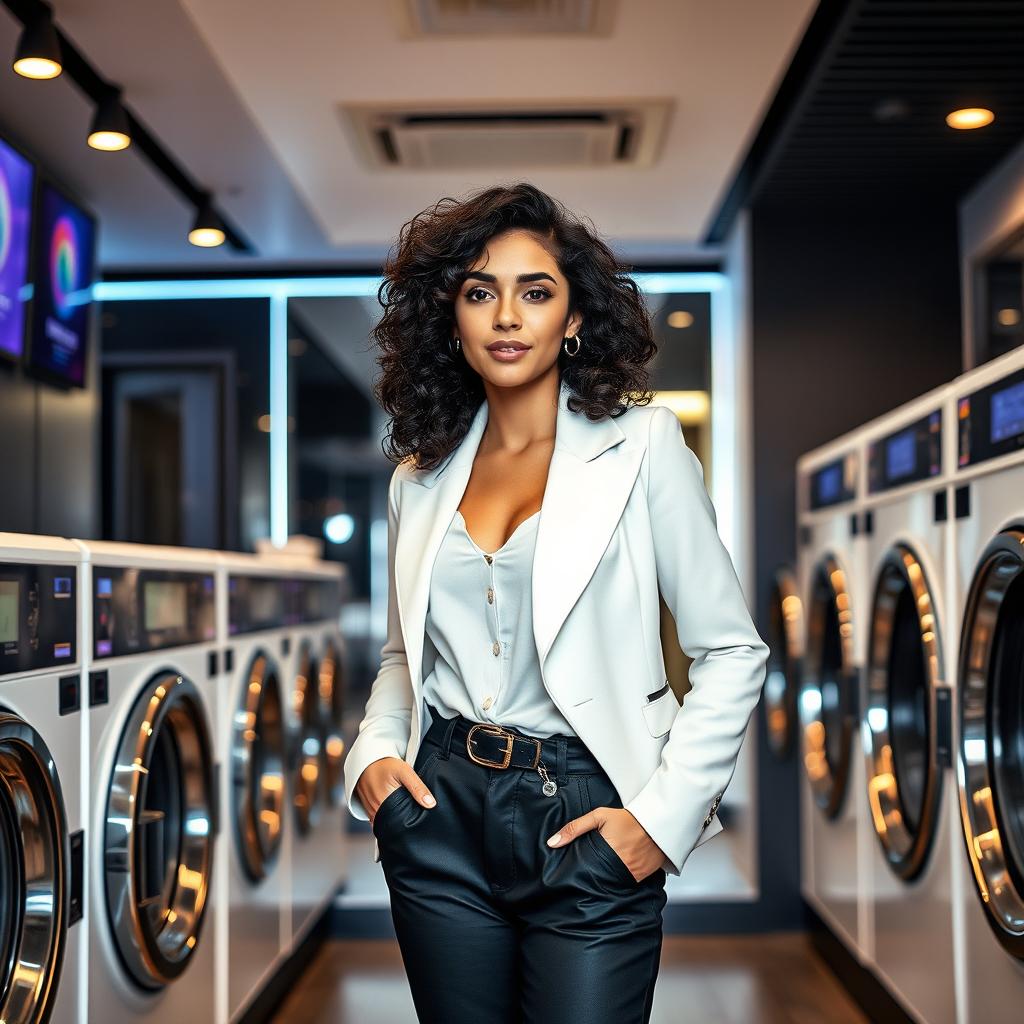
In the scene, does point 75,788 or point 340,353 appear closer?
point 75,788

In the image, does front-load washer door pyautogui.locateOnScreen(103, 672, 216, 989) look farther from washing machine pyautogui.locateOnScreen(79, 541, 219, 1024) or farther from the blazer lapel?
the blazer lapel

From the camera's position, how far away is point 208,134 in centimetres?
387

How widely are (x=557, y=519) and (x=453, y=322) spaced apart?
36 cm

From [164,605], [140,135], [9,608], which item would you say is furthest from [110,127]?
[9,608]

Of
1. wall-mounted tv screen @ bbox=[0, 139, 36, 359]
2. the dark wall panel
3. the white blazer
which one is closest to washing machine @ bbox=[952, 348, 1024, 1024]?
the white blazer

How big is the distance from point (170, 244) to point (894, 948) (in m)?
3.85

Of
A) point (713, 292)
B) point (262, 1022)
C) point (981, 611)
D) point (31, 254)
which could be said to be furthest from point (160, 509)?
point (981, 611)

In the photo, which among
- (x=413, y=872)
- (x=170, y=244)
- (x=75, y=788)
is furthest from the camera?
(x=170, y=244)

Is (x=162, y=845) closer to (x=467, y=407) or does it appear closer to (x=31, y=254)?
(x=467, y=407)

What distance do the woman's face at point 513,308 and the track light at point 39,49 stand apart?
69.0 inches

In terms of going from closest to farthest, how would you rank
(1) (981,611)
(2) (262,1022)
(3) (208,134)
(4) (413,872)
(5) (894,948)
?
(4) (413,872), (1) (981,611), (5) (894,948), (2) (262,1022), (3) (208,134)

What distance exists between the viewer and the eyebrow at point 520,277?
1.53m

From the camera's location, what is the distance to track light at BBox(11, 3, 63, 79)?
9.18ft

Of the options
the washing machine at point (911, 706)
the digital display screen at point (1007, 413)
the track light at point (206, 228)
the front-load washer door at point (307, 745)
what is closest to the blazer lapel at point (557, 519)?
the digital display screen at point (1007, 413)
